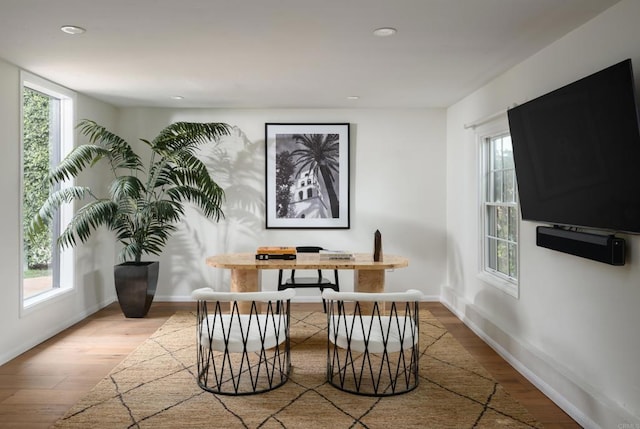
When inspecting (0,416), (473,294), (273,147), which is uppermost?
(273,147)

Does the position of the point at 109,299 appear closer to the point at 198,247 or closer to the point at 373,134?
the point at 198,247

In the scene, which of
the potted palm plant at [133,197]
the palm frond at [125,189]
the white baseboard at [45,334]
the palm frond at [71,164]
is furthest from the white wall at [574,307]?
the white baseboard at [45,334]

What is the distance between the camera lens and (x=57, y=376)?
3451 mm

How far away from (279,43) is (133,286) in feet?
9.93

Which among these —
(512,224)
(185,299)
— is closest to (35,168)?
(185,299)

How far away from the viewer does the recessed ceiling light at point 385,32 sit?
9.81ft

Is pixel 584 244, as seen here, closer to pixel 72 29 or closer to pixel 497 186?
pixel 497 186

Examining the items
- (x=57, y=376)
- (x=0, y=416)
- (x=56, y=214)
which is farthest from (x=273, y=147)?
(x=0, y=416)

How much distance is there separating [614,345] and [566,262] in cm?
63

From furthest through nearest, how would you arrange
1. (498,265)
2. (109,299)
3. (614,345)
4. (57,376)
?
(109,299), (498,265), (57,376), (614,345)

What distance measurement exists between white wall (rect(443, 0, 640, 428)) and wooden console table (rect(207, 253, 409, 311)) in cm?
99

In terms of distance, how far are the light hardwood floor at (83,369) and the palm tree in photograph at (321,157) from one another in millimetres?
1980

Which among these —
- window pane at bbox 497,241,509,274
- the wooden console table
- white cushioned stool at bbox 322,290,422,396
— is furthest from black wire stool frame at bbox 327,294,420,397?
window pane at bbox 497,241,509,274

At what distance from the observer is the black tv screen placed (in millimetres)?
2299
